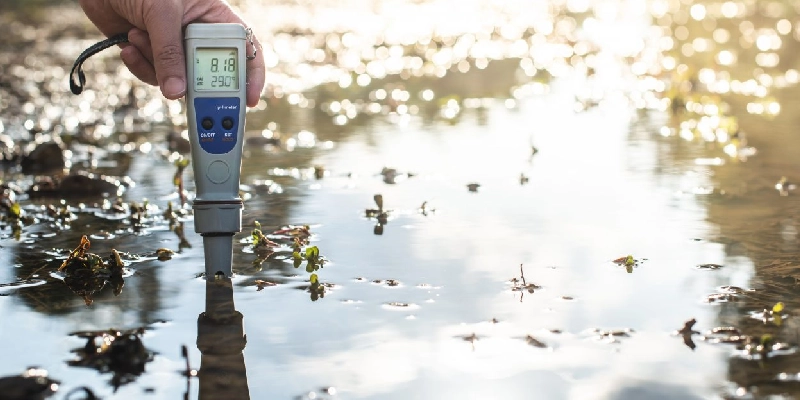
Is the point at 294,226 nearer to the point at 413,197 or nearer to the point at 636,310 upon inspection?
the point at 413,197

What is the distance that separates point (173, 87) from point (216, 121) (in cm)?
21

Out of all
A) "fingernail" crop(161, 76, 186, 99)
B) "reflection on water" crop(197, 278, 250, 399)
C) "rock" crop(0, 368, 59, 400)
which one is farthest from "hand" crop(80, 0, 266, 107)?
"rock" crop(0, 368, 59, 400)

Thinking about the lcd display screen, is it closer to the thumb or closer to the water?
the thumb

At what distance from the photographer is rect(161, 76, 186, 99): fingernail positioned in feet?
13.8

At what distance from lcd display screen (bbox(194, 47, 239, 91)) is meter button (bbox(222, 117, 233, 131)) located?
4.7 inches

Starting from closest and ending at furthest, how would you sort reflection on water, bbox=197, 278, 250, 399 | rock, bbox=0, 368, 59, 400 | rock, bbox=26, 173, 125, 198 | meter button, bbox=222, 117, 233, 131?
rock, bbox=0, 368, 59, 400 → reflection on water, bbox=197, 278, 250, 399 → meter button, bbox=222, 117, 233, 131 → rock, bbox=26, 173, 125, 198

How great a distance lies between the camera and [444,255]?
17.1ft

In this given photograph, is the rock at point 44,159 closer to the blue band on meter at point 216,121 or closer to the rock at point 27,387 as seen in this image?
the blue band on meter at point 216,121

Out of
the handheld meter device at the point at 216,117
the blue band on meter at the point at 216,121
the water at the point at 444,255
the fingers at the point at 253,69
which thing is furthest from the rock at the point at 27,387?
the fingers at the point at 253,69

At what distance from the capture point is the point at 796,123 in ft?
30.8

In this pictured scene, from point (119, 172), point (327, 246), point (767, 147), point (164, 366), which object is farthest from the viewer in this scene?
point (767, 147)

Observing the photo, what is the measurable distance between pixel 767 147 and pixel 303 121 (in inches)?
161

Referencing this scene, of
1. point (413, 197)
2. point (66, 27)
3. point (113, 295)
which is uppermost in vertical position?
point (66, 27)

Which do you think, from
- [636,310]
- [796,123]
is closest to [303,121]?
[796,123]
